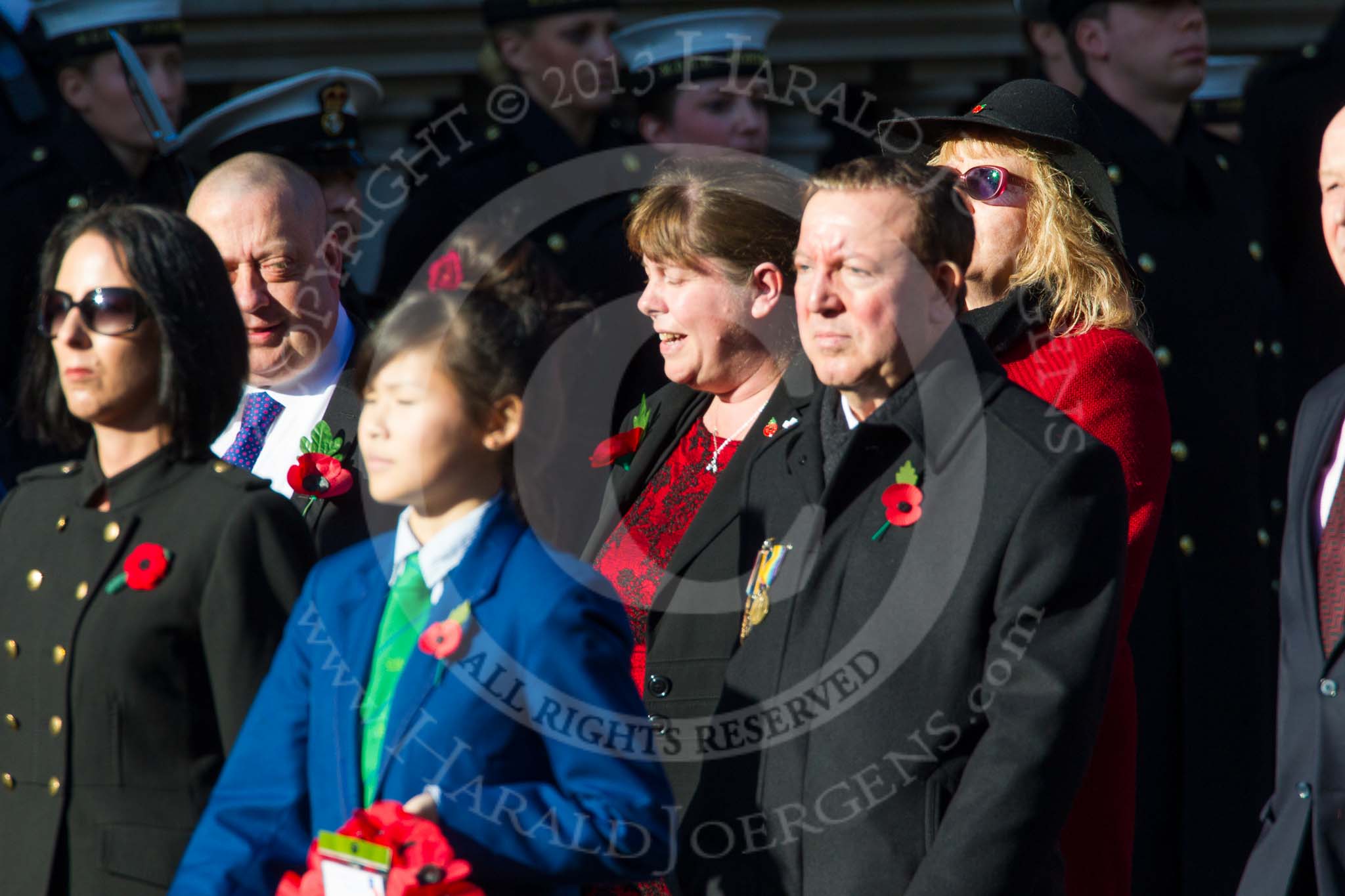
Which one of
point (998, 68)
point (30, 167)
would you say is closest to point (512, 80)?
point (30, 167)

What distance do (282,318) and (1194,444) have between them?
2003 millimetres

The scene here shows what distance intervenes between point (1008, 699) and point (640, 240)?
123 cm

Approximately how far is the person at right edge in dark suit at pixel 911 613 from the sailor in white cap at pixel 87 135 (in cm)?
286

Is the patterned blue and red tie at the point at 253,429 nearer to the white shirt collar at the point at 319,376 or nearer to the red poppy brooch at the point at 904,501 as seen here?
the white shirt collar at the point at 319,376

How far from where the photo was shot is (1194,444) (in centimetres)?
417

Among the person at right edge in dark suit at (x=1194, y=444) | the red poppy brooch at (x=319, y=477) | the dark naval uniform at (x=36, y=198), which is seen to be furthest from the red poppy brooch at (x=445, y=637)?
the dark naval uniform at (x=36, y=198)

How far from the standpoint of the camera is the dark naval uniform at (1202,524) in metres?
3.89

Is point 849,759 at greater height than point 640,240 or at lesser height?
lesser

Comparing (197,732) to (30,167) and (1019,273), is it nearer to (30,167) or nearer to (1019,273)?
(1019,273)

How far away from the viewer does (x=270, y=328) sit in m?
3.54

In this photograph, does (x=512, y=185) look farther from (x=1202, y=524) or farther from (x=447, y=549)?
(x=447, y=549)

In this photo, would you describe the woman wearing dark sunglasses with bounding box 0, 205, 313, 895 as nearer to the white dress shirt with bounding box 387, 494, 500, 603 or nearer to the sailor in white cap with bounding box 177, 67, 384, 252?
the white dress shirt with bounding box 387, 494, 500, 603

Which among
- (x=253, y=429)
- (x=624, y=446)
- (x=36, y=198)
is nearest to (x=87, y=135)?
(x=36, y=198)

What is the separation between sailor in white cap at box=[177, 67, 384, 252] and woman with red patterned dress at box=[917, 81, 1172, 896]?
80.3 inches
